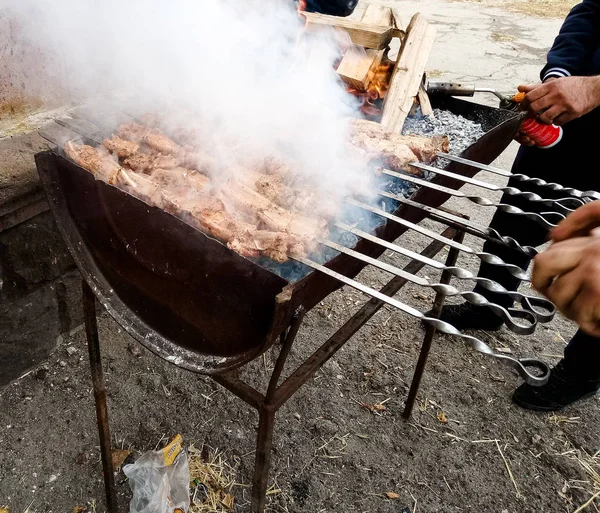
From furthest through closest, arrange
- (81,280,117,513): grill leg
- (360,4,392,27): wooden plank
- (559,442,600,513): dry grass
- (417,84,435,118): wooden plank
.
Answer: (360,4,392,27): wooden plank → (417,84,435,118): wooden plank → (559,442,600,513): dry grass → (81,280,117,513): grill leg

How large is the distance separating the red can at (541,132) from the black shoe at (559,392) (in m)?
1.45

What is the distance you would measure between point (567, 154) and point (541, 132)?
31 cm

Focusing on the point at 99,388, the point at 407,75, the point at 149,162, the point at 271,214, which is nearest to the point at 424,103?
the point at 407,75

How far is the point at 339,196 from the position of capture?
2.10 m

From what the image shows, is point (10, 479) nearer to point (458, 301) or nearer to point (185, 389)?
point (185, 389)

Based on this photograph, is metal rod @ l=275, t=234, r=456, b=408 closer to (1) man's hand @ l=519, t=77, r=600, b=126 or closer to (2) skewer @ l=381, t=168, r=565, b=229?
(2) skewer @ l=381, t=168, r=565, b=229

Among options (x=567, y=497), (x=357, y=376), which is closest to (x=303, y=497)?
(x=357, y=376)

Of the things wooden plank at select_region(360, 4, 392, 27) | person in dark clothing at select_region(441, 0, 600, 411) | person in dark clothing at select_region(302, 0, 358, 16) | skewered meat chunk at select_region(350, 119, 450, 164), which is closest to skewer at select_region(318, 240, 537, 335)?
skewered meat chunk at select_region(350, 119, 450, 164)

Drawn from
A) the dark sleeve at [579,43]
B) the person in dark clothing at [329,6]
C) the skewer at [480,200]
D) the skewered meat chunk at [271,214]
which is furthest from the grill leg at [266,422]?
the person in dark clothing at [329,6]

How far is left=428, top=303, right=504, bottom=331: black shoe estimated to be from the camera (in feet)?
12.7

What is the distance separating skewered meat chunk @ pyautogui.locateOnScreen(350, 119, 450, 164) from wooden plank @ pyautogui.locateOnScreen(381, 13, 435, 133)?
1.26 ft

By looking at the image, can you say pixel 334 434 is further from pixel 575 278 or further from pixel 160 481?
pixel 575 278

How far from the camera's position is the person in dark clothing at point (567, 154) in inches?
103

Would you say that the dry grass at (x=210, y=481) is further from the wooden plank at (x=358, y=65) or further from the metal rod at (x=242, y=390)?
the wooden plank at (x=358, y=65)
